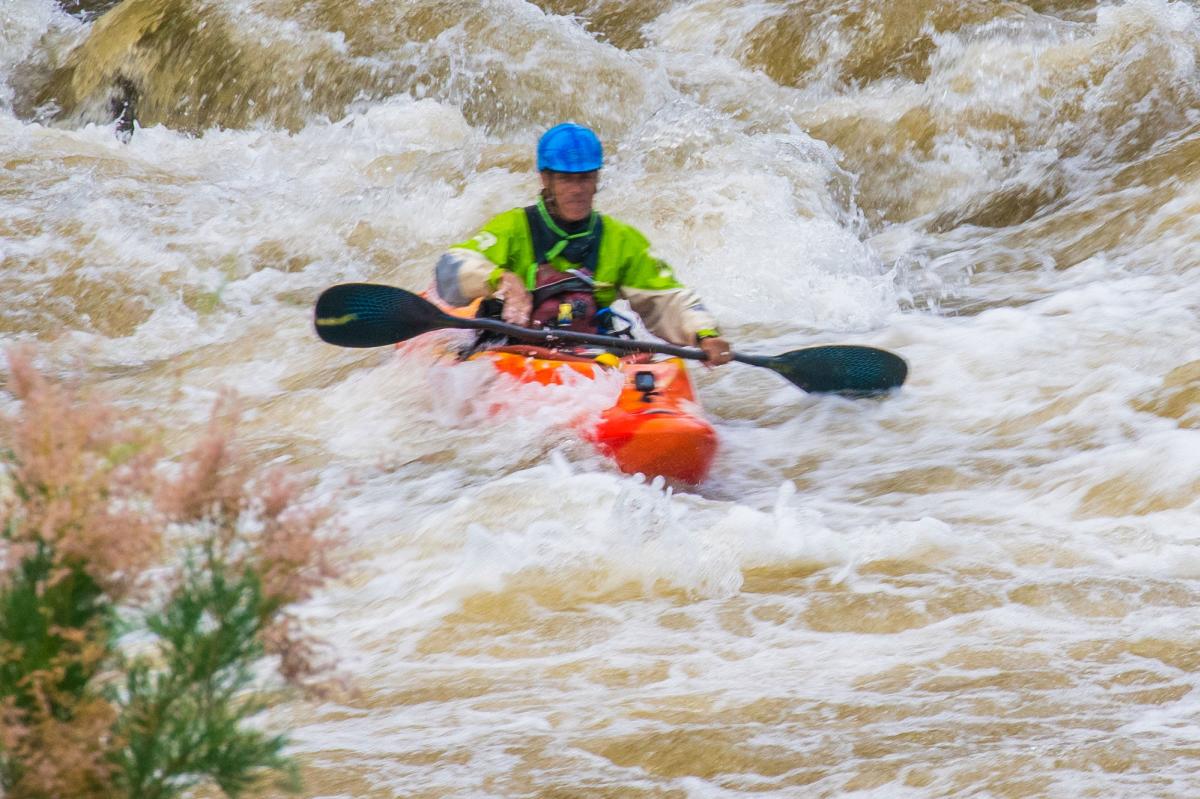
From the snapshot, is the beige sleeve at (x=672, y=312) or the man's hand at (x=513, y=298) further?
the beige sleeve at (x=672, y=312)

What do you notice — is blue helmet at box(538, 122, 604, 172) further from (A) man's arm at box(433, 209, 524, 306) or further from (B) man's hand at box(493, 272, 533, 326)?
(B) man's hand at box(493, 272, 533, 326)

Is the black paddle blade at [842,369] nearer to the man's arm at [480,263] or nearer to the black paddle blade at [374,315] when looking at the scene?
the man's arm at [480,263]

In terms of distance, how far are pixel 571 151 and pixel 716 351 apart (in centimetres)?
84

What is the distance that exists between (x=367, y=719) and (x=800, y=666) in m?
0.93

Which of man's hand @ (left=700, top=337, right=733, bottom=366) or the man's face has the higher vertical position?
the man's face

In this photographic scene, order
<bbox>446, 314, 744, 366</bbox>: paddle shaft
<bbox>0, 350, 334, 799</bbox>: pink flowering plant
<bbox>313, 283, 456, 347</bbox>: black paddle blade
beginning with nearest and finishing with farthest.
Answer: <bbox>0, 350, 334, 799</bbox>: pink flowering plant → <bbox>446, 314, 744, 366</bbox>: paddle shaft → <bbox>313, 283, 456, 347</bbox>: black paddle blade

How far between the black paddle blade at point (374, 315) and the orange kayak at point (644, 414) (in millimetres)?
274

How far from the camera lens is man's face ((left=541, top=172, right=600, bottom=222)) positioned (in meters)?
4.87

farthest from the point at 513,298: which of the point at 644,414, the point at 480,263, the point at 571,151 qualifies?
the point at 644,414

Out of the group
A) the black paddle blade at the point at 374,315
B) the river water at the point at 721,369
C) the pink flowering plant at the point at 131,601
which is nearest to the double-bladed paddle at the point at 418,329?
the black paddle blade at the point at 374,315

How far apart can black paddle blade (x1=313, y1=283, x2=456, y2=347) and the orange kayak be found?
27 centimetres

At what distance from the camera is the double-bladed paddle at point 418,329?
4715 mm

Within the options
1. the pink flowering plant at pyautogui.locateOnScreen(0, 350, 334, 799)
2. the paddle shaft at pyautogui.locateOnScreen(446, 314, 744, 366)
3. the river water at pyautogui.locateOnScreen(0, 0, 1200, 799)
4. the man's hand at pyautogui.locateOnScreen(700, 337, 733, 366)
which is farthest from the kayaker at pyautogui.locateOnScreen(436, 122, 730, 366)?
the pink flowering plant at pyautogui.locateOnScreen(0, 350, 334, 799)

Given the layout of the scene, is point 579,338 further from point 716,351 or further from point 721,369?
point 721,369
